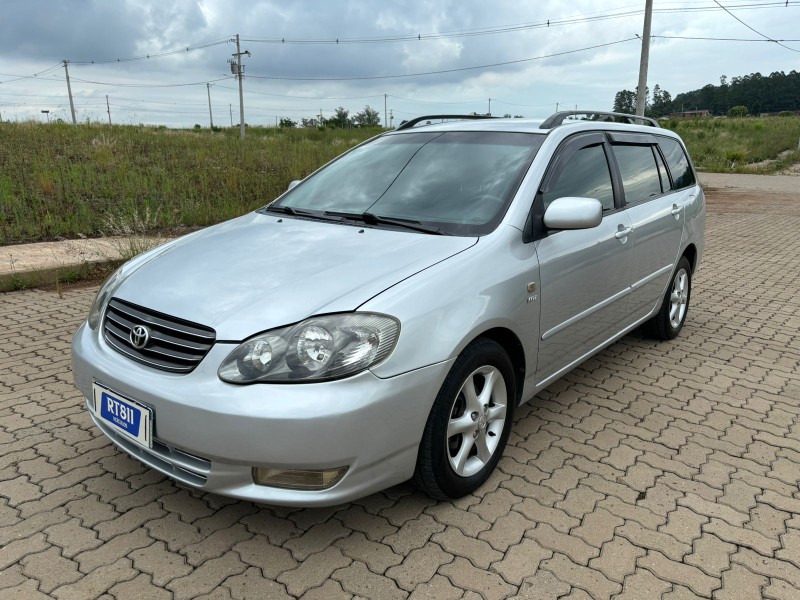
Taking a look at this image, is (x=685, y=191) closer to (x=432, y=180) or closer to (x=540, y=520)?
(x=432, y=180)

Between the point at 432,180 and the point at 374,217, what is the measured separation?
414mm

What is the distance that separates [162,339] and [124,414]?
335 millimetres

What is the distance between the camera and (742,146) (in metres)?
34.0

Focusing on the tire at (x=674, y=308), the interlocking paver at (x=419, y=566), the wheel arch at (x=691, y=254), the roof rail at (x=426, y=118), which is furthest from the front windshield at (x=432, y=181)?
the wheel arch at (x=691, y=254)

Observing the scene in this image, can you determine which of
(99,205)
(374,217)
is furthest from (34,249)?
(374,217)

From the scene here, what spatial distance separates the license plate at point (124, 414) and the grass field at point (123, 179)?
16.2ft

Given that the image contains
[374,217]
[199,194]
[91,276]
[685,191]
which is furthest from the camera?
[199,194]

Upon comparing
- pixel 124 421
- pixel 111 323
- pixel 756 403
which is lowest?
pixel 756 403

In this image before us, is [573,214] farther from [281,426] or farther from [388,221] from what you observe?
[281,426]

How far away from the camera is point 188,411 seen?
7.01 feet

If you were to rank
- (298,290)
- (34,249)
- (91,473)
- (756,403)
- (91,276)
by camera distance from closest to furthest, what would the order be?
(298,290) → (91,473) → (756,403) → (91,276) → (34,249)

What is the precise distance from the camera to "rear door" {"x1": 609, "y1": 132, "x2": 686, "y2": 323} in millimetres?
3996

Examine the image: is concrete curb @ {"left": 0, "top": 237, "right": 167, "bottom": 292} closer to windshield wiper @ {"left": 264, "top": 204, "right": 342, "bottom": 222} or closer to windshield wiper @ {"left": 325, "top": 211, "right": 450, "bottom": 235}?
windshield wiper @ {"left": 264, "top": 204, "right": 342, "bottom": 222}

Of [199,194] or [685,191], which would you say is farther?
[199,194]
